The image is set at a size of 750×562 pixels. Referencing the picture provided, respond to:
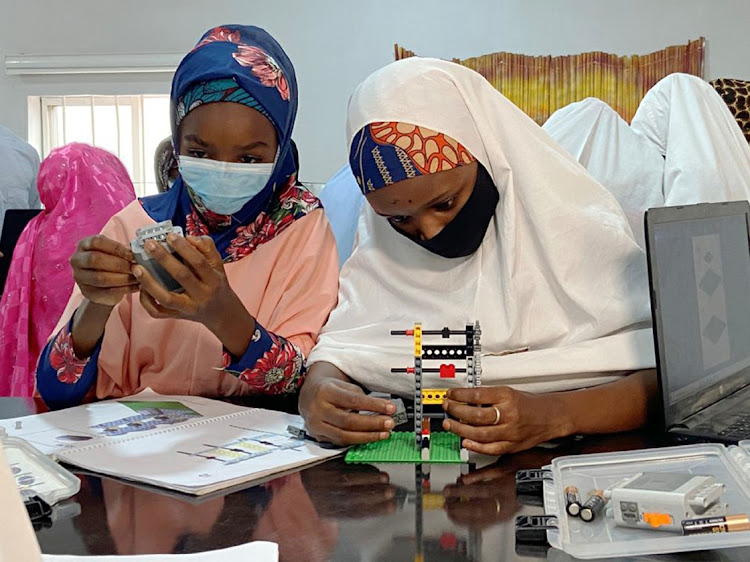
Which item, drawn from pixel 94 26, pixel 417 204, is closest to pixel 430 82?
pixel 417 204

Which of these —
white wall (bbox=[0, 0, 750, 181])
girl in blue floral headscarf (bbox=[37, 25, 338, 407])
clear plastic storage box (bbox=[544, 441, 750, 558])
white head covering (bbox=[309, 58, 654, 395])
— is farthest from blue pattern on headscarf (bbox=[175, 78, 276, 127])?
white wall (bbox=[0, 0, 750, 181])

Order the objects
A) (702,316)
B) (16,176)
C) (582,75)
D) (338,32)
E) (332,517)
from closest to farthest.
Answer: (332,517), (702,316), (16,176), (582,75), (338,32)

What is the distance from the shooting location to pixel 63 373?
138 centimetres

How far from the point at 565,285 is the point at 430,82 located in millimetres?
389

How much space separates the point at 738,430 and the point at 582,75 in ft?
12.7

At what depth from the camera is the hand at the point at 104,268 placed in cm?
123

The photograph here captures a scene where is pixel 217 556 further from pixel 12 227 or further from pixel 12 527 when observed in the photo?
pixel 12 227

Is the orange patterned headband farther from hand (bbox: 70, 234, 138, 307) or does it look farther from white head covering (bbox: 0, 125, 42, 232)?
white head covering (bbox: 0, 125, 42, 232)

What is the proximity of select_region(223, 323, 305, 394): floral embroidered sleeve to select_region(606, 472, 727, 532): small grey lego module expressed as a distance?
684 millimetres

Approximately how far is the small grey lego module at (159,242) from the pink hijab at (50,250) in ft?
3.09

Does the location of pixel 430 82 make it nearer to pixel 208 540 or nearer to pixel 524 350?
pixel 524 350

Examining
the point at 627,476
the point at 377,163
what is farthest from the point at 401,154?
the point at 627,476

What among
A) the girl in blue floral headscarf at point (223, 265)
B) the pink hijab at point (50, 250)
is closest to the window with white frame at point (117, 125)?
the pink hijab at point (50, 250)

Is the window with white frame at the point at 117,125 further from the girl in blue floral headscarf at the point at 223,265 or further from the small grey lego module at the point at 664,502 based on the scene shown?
the small grey lego module at the point at 664,502
